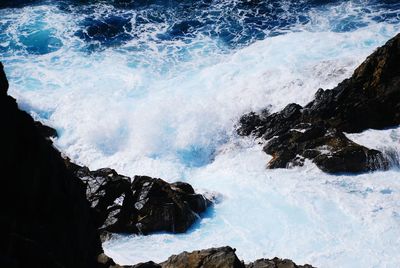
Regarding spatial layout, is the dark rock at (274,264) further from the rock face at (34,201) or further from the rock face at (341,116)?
the rock face at (341,116)

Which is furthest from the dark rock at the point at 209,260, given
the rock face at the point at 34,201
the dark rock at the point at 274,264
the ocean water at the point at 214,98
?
the ocean water at the point at 214,98

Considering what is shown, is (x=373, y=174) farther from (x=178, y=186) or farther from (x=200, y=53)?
(x=200, y=53)

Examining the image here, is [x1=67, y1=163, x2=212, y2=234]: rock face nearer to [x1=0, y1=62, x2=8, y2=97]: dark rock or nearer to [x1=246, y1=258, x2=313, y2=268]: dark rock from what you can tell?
[x1=246, y1=258, x2=313, y2=268]: dark rock

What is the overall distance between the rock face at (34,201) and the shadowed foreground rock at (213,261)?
225 cm

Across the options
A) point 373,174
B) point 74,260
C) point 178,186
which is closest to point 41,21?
point 178,186

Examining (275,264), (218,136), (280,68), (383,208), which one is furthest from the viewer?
(280,68)

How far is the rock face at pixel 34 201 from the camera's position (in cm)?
579

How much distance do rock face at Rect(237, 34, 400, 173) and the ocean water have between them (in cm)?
52

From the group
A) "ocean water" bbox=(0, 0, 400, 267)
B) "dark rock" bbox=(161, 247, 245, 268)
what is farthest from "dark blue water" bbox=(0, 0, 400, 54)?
"dark rock" bbox=(161, 247, 245, 268)

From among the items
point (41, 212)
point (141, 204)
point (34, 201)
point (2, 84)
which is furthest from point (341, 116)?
point (2, 84)

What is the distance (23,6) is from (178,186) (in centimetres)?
2232

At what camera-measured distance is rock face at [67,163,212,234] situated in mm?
13781

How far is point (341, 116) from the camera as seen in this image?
1698 cm

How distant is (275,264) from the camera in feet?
33.7
